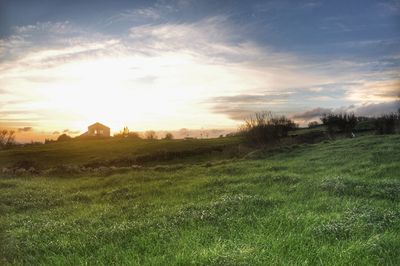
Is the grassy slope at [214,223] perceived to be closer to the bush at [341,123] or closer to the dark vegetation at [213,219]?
the dark vegetation at [213,219]

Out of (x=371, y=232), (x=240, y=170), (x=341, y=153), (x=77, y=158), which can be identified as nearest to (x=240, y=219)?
(x=371, y=232)

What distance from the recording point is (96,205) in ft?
68.6

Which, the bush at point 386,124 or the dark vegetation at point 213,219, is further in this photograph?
the bush at point 386,124

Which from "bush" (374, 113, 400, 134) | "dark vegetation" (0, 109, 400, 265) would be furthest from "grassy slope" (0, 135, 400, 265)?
"bush" (374, 113, 400, 134)

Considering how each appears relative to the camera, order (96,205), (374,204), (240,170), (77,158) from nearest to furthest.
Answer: (374,204) < (96,205) < (240,170) < (77,158)

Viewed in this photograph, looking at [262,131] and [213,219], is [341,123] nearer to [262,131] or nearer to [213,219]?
[262,131]

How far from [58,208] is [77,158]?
50517 mm

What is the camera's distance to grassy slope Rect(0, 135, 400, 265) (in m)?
11.9

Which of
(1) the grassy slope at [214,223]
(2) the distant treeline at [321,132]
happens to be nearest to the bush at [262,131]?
(2) the distant treeline at [321,132]

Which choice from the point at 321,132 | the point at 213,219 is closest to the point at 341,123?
the point at 321,132

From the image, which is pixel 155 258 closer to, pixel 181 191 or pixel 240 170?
pixel 181 191

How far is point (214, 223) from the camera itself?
15.2 meters

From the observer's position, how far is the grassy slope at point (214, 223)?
39.2ft

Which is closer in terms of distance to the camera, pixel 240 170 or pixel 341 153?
pixel 240 170
